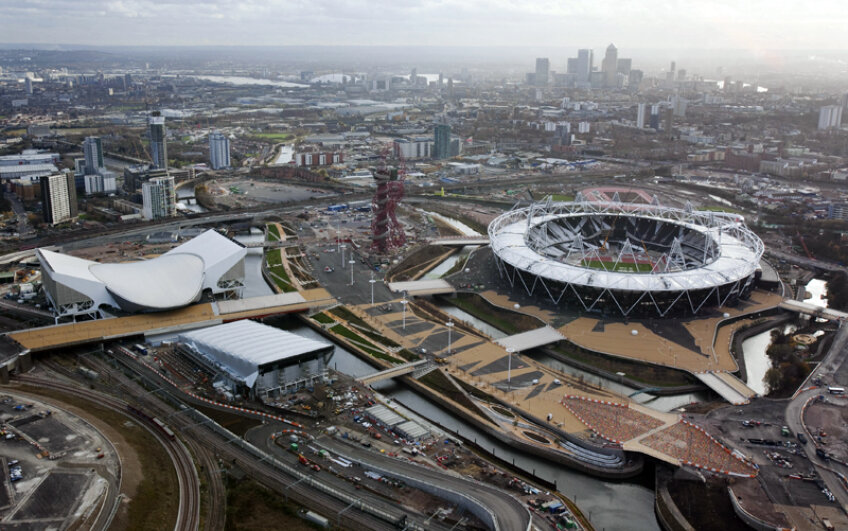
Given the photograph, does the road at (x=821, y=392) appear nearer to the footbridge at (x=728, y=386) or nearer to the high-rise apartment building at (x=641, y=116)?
the footbridge at (x=728, y=386)

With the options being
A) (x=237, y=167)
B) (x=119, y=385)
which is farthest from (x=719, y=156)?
(x=119, y=385)

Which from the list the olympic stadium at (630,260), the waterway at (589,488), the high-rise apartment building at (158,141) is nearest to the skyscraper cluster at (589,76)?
the high-rise apartment building at (158,141)

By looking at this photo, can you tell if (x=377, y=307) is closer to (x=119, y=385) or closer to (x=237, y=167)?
(x=119, y=385)

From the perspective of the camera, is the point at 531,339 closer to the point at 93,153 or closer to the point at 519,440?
the point at 519,440

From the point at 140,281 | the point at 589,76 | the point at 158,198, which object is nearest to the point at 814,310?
the point at 140,281

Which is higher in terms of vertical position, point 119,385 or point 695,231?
point 695,231

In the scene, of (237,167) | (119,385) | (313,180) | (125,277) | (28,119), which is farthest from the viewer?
(28,119)
